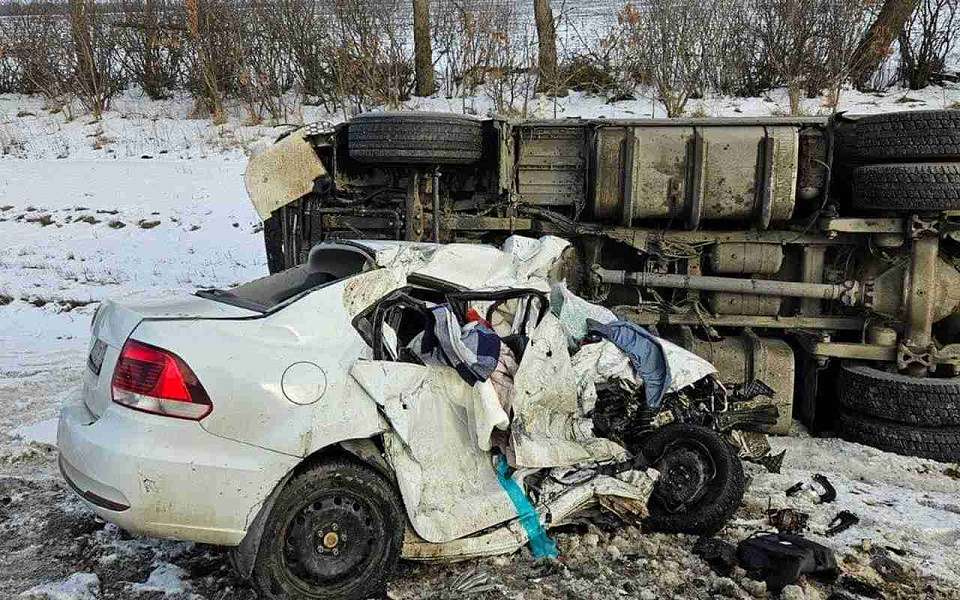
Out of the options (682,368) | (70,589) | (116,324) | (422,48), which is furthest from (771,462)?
(422,48)

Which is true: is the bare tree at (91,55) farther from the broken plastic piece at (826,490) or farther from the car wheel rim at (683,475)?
the broken plastic piece at (826,490)

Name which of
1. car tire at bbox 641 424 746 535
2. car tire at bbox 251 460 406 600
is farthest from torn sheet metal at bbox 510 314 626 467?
car tire at bbox 251 460 406 600

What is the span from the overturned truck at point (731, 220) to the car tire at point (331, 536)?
7.58 ft

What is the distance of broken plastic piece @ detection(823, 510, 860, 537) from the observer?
13.0 feet

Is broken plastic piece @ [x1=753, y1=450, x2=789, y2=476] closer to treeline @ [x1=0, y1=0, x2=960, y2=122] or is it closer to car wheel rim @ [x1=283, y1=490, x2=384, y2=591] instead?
car wheel rim @ [x1=283, y1=490, x2=384, y2=591]

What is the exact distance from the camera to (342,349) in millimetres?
3266

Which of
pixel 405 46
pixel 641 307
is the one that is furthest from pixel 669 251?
pixel 405 46

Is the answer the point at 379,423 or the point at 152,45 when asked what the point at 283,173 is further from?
the point at 152,45

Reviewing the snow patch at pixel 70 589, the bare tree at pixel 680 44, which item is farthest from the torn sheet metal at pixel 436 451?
the bare tree at pixel 680 44

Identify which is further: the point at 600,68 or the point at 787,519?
the point at 600,68

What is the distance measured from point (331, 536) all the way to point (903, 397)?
3900mm

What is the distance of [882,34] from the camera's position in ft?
41.2

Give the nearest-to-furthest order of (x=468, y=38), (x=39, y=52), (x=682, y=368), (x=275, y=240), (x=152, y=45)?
(x=682, y=368) → (x=275, y=240) → (x=468, y=38) → (x=152, y=45) → (x=39, y=52)

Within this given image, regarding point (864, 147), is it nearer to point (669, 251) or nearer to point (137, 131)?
point (669, 251)
